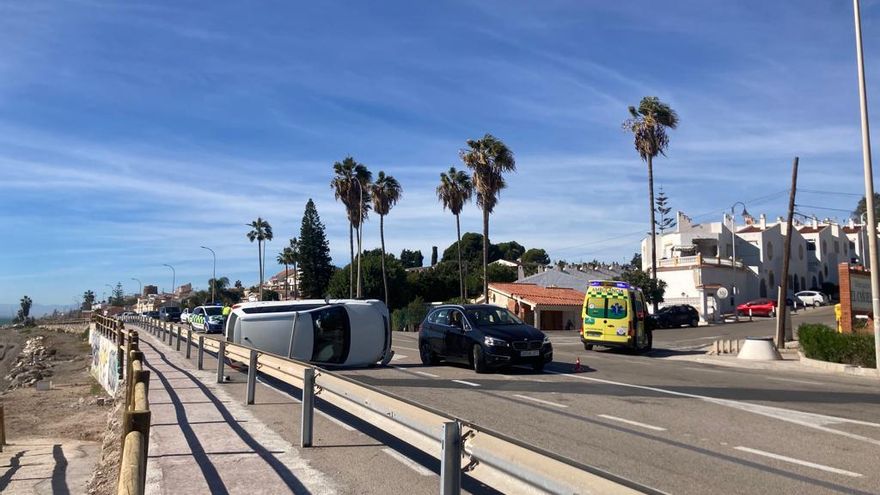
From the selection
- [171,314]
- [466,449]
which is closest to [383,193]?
[171,314]

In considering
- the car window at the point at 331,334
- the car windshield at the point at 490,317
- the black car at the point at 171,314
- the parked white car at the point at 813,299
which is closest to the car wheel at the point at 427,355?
the car windshield at the point at 490,317

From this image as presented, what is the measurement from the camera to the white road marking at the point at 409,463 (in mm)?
6762

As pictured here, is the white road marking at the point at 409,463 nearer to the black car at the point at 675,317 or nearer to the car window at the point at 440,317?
the car window at the point at 440,317

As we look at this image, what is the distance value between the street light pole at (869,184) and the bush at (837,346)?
1.93ft

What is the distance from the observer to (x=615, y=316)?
25.4 metres

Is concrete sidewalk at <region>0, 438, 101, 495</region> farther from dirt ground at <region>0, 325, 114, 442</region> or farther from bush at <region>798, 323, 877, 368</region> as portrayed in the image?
bush at <region>798, 323, 877, 368</region>

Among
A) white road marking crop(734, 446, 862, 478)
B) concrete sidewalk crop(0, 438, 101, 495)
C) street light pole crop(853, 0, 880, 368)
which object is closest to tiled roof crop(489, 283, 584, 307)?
street light pole crop(853, 0, 880, 368)

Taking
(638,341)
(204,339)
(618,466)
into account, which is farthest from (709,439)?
(638,341)

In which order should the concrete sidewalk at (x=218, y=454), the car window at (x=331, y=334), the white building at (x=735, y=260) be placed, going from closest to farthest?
the concrete sidewalk at (x=218, y=454) → the car window at (x=331, y=334) → the white building at (x=735, y=260)

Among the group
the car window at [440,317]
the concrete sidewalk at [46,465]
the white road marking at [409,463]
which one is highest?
the car window at [440,317]

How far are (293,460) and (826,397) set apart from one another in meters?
11.2

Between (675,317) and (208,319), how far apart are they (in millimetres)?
31670

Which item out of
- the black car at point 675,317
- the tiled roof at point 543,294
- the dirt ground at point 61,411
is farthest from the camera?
the tiled roof at point 543,294

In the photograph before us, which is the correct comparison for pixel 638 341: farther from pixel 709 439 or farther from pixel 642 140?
pixel 642 140
